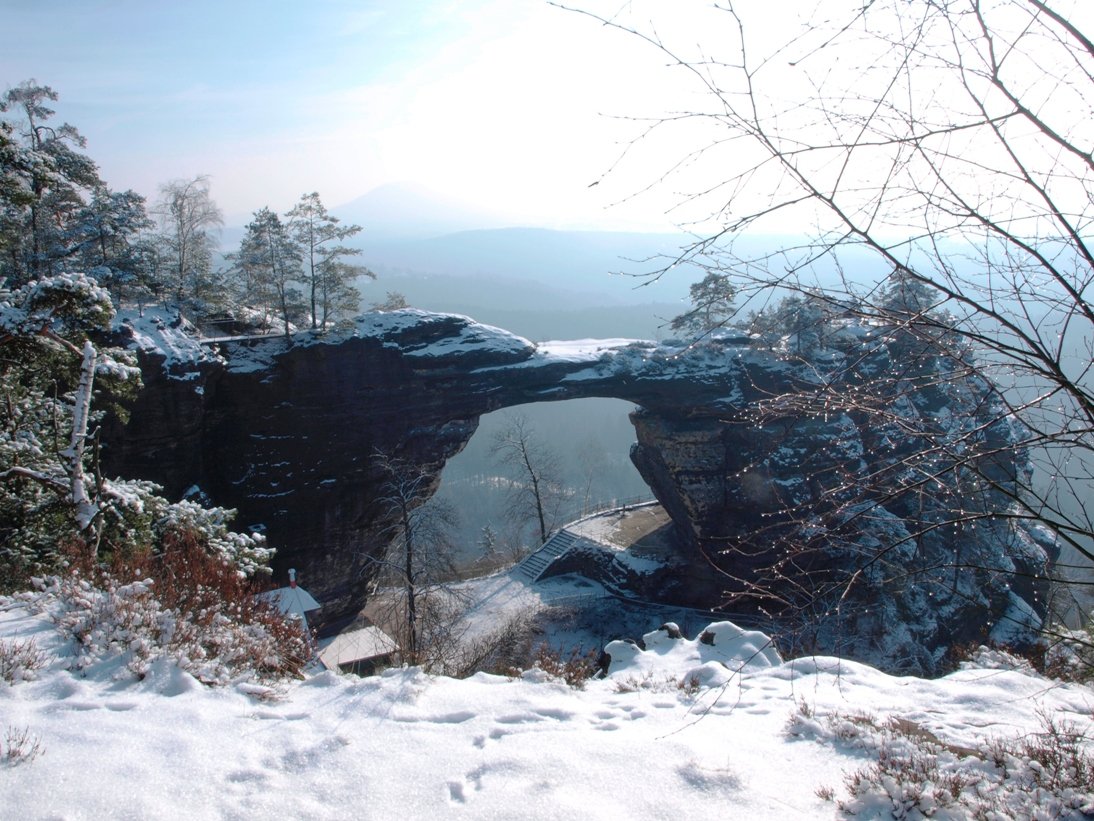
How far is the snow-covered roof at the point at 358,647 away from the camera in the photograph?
15375 mm

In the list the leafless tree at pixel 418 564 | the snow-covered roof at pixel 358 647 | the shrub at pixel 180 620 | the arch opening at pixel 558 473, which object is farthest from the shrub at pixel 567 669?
the arch opening at pixel 558 473

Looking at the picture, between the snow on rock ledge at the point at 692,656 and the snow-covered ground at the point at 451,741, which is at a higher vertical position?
the snow-covered ground at the point at 451,741

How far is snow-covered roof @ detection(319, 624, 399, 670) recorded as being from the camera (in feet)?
50.4

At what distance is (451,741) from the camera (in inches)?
167

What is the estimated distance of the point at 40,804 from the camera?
2.95 metres

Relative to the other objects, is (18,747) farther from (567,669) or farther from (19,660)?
(567,669)

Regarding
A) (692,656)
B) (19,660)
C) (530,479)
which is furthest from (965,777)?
(530,479)

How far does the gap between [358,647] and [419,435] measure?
7.16 m

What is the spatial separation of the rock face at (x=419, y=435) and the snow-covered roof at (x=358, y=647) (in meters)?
4.07

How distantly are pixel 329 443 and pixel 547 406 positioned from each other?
77.8m

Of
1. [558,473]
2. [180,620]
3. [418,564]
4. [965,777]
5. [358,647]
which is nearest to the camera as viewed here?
[965,777]

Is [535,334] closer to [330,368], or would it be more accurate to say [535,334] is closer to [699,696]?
[330,368]

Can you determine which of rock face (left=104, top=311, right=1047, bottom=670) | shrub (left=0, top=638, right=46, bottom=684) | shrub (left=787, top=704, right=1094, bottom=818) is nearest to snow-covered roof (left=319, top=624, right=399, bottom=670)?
rock face (left=104, top=311, right=1047, bottom=670)

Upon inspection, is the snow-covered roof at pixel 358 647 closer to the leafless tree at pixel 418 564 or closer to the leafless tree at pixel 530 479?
the leafless tree at pixel 418 564
